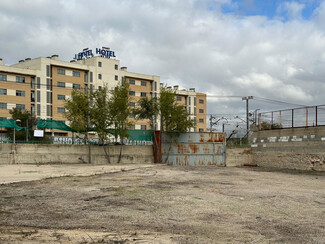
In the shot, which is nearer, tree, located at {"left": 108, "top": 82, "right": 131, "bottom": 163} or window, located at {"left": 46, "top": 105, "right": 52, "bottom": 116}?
tree, located at {"left": 108, "top": 82, "right": 131, "bottom": 163}

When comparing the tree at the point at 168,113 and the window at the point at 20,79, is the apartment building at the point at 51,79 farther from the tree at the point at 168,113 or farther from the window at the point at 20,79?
the tree at the point at 168,113

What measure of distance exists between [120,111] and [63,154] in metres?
6.38

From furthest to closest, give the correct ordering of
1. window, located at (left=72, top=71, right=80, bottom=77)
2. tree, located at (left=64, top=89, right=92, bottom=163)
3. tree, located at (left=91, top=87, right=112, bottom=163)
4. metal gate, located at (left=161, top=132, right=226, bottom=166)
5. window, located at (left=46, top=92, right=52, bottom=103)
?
1. window, located at (left=72, top=71, right=80, bottom=77)
2. window, located at (left=46, top=92, right=52, bottom=103)
3. metal gate, located at (left=161, top=132, right=226, bottom=166)
4. tree, located at (left=91, top=87, right=112, bottom=163)
5. tree, located at (left=64, top=89, right=92, bottom=163)

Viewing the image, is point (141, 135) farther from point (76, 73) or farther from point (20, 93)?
point (76, 73)

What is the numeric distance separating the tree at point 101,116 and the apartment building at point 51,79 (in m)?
32.1

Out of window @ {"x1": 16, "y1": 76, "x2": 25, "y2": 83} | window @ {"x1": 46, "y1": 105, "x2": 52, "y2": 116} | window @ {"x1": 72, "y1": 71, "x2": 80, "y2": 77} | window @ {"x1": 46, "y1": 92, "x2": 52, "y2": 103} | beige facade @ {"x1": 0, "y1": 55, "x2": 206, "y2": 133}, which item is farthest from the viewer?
window @ {"x1": 72, "y1": 71, "x2": 80, "y2": 77}

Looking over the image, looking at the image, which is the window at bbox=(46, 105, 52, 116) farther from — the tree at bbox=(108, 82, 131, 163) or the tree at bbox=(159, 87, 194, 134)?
the tree at bbox=(159, 87, 194, 134)

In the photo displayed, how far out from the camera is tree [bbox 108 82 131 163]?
31.0 meters

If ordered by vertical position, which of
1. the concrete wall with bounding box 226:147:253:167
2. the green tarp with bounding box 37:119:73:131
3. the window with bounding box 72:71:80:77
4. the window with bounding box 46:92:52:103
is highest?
the window with bounding box 72:71:80:77

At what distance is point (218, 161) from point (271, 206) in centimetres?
2072

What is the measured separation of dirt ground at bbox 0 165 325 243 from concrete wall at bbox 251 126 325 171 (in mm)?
14170

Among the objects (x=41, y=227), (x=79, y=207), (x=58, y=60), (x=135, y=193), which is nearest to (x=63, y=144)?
(x=135, y=193)

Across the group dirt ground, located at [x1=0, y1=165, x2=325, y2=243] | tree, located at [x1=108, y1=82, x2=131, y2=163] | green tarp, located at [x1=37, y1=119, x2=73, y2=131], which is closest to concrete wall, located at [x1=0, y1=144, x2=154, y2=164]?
tree, located at [x1=108, y1=82, x2=131, y2=163]

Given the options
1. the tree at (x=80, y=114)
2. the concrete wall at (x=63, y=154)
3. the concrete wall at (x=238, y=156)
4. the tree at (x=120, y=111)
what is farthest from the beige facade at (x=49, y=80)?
the concrete wall at (x=238, y=156)
